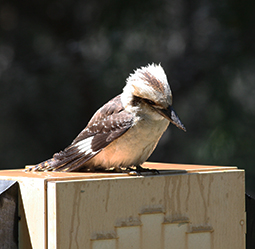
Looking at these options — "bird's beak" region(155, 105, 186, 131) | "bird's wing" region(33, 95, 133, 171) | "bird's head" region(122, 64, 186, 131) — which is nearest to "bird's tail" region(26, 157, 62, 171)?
"bird's wing" region(33, 95, 133, 171)

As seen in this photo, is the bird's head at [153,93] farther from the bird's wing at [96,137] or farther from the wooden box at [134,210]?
the wooden box at [134,210]

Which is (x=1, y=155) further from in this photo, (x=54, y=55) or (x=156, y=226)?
(x=156, y=226)

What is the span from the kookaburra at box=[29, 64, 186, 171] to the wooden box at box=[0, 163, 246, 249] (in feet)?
0.65

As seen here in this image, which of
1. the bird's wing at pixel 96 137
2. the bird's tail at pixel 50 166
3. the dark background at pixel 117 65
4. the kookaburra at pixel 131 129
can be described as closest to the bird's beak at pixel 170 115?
the kookaburra at pixel 131 129

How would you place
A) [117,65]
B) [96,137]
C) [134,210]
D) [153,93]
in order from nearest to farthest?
1. [134,210]
2. [153,93]
3. [96,137]
4. [117,65]

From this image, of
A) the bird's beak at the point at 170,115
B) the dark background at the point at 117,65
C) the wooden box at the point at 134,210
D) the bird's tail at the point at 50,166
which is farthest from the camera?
the dark background at the point at 117,65

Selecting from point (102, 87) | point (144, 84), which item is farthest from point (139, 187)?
point (102, 87)

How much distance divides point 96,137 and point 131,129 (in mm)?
211

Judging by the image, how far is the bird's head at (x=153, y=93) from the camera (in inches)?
98.0

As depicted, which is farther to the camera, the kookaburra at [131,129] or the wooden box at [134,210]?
the kookaburra at [131,129]

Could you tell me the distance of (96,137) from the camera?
8.61 feet

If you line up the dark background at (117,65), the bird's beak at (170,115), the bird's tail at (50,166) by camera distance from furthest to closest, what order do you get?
the dark background at (117,65) < the bird's tail at (50,166) < the bird's beak at (170,115)

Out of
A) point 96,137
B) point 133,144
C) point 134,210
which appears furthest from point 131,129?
point 134,210

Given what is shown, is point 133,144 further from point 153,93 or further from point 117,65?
point 117,65
